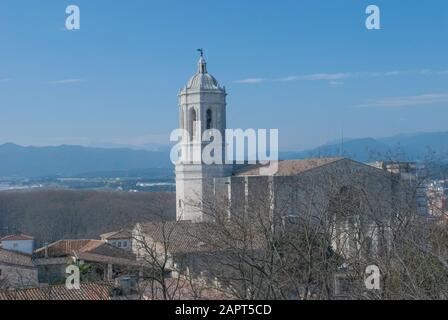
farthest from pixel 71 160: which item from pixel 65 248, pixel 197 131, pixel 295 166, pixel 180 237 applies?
pixel 180 237

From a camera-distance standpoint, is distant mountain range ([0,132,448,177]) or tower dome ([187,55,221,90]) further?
distant mountain range ([0,132,448,177])

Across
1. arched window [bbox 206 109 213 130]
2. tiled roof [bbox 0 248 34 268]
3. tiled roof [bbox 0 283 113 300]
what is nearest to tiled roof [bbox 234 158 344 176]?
arched window [bbox 206 109 213 130]

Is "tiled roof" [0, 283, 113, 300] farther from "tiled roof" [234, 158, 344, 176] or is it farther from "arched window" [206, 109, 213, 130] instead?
"arched window" [206, 109, 213, 130]

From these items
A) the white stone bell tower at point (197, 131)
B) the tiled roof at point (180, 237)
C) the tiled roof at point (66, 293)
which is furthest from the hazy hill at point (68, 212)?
the tiled roof at point (66, 293)

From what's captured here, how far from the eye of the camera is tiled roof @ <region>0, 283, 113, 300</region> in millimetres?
13977

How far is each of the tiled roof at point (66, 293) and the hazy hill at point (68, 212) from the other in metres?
31.7

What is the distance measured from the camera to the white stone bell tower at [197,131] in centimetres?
3350

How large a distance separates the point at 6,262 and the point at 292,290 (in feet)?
53.8

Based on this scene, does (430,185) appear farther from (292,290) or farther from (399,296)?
(399,296)

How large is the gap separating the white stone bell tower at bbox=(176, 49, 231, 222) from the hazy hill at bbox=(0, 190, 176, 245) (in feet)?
47.2

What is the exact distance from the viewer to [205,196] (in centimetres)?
3291

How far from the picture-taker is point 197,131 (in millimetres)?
34000
